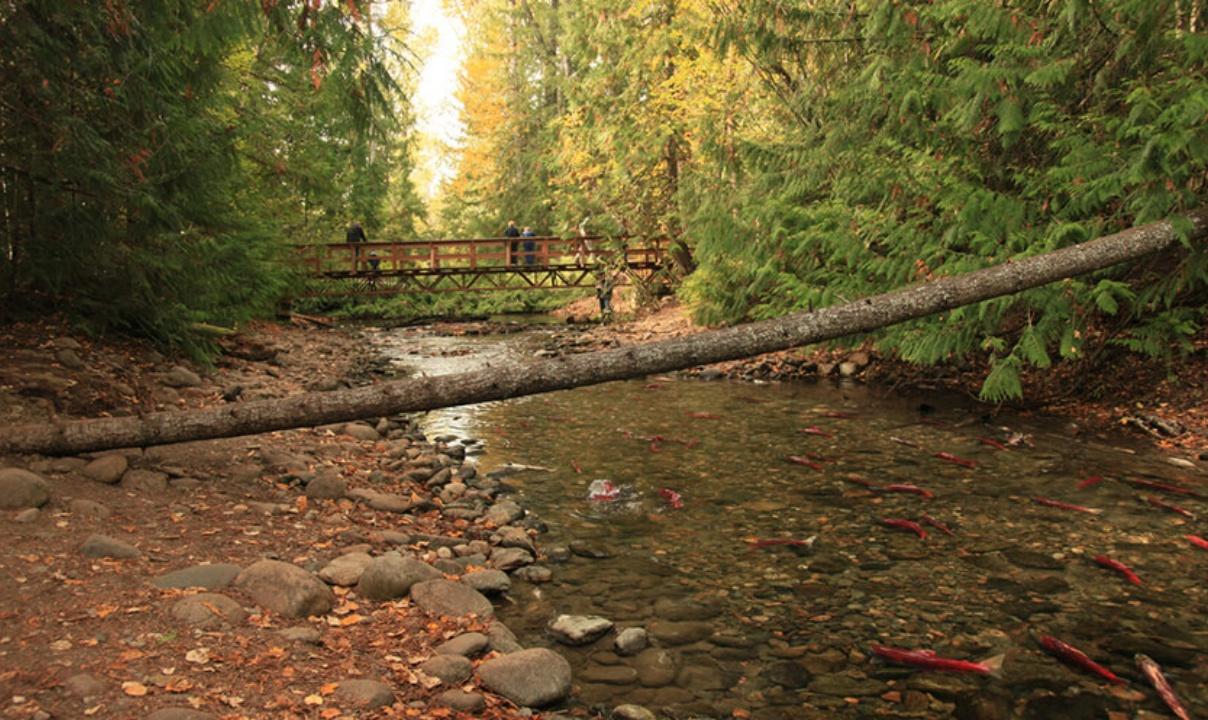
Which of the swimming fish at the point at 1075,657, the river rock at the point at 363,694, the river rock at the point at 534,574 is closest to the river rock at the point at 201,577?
the river rock at the point at 363,694

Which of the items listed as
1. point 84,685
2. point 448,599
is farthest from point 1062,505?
point 84,685

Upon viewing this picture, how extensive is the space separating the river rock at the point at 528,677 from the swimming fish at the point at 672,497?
8.86 feet

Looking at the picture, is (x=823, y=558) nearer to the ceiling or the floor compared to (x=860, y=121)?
nearer to the floor

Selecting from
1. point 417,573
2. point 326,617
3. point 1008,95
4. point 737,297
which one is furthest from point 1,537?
point 737,297

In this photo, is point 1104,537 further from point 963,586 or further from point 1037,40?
point 1037,40

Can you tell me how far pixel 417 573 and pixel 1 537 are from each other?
79.1 inches

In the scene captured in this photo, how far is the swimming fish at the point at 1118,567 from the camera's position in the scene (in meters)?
4.51

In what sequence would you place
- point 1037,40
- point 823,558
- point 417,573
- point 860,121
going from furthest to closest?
point 860,121 → point 1037,40 → point 823,558 → point 417,573

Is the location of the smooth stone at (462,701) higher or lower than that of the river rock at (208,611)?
lower

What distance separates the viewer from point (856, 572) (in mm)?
4750

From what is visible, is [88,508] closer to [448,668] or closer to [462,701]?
[448,668]

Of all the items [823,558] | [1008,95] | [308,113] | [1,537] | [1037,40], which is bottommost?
[823,558]

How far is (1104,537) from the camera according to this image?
17.0 ft

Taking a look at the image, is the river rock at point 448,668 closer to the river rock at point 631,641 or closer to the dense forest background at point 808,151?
the river rock at point 631,641
